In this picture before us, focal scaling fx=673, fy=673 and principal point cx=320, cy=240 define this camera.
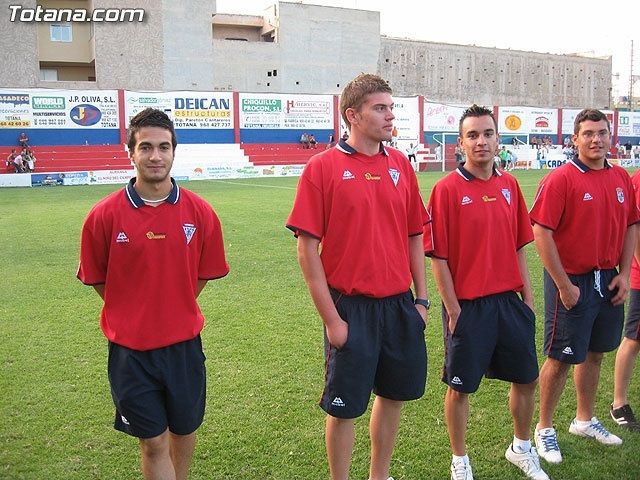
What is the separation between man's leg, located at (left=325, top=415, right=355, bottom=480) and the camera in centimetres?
325

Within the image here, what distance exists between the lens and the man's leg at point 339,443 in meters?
3.25

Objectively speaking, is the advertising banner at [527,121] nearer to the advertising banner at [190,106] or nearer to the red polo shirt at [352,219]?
the advertising banner at [190,106]

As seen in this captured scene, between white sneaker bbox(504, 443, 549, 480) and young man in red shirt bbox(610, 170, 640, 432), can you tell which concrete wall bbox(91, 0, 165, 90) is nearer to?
young man in red shirt bbox(610, 170, 640, 432)

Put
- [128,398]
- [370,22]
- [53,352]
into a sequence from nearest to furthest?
[128,398], [53,352], [370,22]

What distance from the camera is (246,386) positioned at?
16.8 feet

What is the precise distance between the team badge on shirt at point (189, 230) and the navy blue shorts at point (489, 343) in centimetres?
A: 149

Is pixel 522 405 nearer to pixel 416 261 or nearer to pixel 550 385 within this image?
pixel 550 385

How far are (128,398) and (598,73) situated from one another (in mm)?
83827

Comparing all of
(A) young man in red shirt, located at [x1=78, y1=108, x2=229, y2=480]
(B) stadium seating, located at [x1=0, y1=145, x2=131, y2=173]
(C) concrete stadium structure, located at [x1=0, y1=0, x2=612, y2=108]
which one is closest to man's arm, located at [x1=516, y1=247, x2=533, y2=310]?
(A) young man in red shirt, located at [x1=78, y1=108, x2=229, y2=480]

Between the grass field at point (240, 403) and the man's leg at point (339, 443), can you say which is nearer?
the man's leg at point (339, 443)

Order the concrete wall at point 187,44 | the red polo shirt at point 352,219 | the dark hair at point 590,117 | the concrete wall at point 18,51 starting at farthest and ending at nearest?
1. the concrete wall at point 187,44
2. the concrete wall at point 18,51
3. the dark hair at point 590,117
4. the red polo shirt at point 352,219

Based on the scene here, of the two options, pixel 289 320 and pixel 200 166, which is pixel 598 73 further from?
pixel 289 320

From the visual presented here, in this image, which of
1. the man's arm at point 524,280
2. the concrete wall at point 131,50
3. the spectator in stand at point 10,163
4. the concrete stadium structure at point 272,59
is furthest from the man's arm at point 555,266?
the concrete wall at point 131,50

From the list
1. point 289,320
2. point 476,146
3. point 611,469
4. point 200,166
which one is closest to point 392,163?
point 476,146
